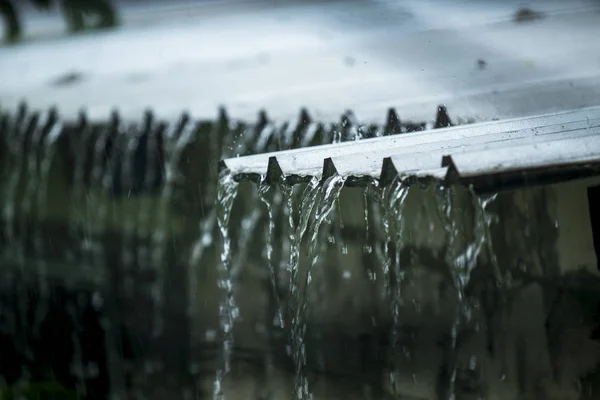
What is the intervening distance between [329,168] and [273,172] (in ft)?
0.65

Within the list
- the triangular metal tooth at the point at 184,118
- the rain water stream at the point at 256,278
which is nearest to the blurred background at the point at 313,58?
the triangular metal tooth at the point at 184,118

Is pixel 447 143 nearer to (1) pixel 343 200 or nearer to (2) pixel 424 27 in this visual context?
(2) pixel 424 27

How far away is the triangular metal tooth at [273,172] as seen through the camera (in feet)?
7.24

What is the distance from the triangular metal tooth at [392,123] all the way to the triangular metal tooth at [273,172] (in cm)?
41

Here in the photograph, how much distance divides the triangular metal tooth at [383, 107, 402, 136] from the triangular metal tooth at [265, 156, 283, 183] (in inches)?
16.2

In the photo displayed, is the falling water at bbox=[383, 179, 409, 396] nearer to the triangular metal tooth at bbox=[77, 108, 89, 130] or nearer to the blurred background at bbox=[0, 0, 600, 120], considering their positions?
the blurred background at bbox=[0, 0, 600, 120]

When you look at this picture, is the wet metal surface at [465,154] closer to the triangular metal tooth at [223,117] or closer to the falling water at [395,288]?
the falling water at [395,288]

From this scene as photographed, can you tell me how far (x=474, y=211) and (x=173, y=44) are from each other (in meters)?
1.59

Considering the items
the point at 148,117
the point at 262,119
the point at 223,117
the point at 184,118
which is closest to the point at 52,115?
the point at 148,117

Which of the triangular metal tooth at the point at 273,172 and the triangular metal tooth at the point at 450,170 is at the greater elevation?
the triangular metal tooth at the point at 273,172

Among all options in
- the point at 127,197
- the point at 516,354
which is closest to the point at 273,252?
the point at 127,197

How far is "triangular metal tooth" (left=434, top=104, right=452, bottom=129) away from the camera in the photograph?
2400mm

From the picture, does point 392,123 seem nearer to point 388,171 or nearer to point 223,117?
point 388,171

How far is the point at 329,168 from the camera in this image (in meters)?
2.10
